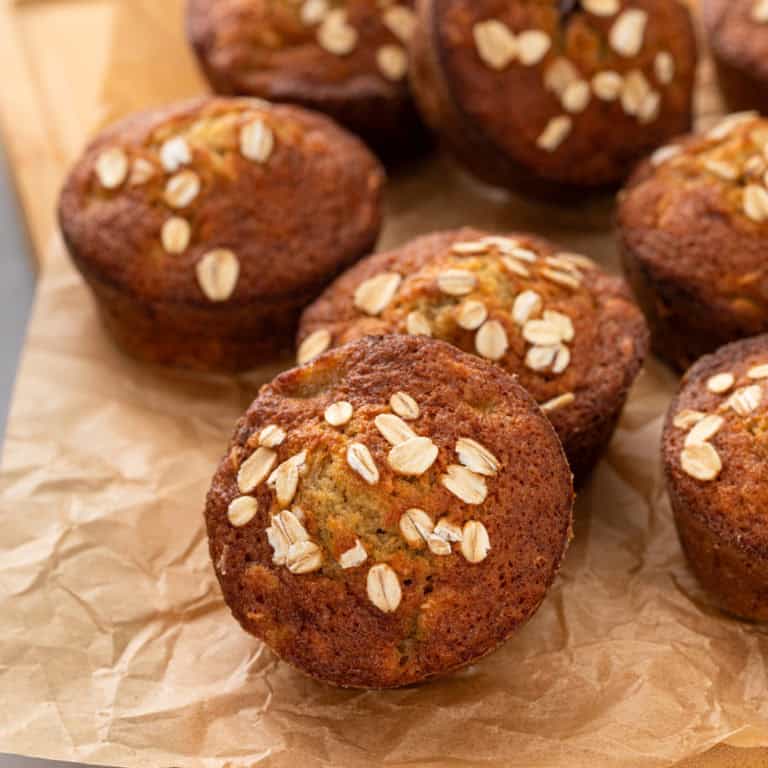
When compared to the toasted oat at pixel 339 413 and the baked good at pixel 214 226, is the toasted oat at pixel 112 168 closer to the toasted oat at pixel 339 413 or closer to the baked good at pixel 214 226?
the baked good at pixel 214 226

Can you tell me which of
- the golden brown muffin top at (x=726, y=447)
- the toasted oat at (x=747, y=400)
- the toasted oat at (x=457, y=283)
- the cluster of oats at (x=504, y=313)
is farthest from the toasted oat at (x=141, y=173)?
the toasted oat at (x=747, y=400)

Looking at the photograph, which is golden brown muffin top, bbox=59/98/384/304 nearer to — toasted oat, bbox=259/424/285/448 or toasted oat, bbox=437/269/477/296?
toasted oat, bbox=437/269/477/296

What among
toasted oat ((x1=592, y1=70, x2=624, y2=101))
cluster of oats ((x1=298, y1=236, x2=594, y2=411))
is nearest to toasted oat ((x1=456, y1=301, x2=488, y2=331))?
cluster of oats ((x1=298, y1=236, x2=594, y2=411))

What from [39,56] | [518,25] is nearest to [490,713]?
[518,25]

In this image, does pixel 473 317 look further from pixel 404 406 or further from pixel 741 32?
pixel 741 32

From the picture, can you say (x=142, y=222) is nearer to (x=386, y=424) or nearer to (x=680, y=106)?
(x=386, y=424)
